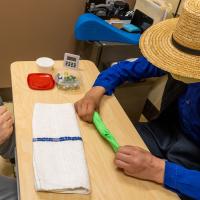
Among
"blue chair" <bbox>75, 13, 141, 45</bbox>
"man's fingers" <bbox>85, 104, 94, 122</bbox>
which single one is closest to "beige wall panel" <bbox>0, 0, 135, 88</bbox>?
"blue chair" <bbox>75, 13, 141, 45</bbox>

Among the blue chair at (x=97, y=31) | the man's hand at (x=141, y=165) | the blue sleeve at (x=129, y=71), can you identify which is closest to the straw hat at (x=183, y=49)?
the man's hand at (x=141, y=165)

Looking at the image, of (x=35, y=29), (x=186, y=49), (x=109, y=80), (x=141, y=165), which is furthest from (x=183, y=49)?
(x=35, y=29)

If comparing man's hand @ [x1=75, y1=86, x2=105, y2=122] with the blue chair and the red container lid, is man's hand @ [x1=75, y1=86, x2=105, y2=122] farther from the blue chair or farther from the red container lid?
the blue chair

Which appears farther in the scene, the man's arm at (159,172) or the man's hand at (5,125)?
the man's hand at (5,125)

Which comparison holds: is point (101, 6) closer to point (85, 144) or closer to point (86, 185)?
point (85, 144)

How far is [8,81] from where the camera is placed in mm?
2244

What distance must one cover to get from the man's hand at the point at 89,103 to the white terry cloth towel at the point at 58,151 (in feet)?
0.09

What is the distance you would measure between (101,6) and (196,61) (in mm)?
1309

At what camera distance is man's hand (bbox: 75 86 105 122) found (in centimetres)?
111

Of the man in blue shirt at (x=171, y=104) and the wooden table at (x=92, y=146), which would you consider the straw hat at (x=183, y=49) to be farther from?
the wooden table at (x=92, y=146)

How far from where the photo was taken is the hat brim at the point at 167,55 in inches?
32.7

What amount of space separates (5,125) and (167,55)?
2.04 feet

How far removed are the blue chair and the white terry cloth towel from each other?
754 millimetres

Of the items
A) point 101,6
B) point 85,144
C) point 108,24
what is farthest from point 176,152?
point 101,6
